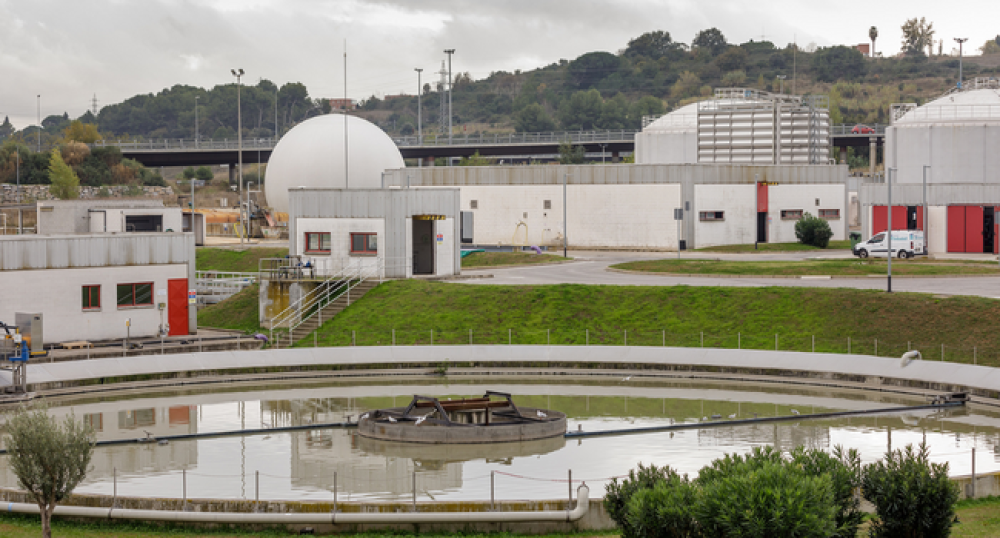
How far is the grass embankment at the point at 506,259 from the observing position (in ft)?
189

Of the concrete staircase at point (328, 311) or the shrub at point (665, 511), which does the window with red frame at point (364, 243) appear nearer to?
the concrete staircase at point (328, 311)

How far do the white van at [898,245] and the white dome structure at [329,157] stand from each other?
3743 cm

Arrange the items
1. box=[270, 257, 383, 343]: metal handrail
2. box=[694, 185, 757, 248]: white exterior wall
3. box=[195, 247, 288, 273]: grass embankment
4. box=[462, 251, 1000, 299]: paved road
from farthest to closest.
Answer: box=[694, 185, 757, 248]: white exterior wall < box=[195, 247, 288, 273]: grass embankment < box=[270, 257, 383, 343]: metal handrail < box=[462, 251, 1000, 299]: paved road

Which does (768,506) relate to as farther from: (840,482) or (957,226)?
(957,226)

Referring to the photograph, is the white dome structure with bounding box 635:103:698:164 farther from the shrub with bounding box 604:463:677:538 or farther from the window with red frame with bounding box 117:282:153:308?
the shrub with bounding box 604:463:677:538

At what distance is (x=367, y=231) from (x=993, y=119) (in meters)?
46.9

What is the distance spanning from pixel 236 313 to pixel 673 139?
50038mm

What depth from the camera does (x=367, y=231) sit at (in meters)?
46.2

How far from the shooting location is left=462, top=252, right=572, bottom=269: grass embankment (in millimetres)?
57750

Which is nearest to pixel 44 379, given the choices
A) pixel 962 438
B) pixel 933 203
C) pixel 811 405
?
pixel 811 405

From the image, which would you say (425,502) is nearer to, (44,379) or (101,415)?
(101,415)

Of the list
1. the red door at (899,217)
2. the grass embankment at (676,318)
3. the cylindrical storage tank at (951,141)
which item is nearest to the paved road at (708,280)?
the grass embankment at (676,318)

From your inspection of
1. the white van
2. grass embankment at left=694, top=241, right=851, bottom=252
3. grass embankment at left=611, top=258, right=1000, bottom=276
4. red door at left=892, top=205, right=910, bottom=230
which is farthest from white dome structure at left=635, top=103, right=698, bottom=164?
grass embankment at left=611, top=258, right=1000, bottom=276

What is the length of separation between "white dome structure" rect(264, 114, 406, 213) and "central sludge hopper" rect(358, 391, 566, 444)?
5491 cm
